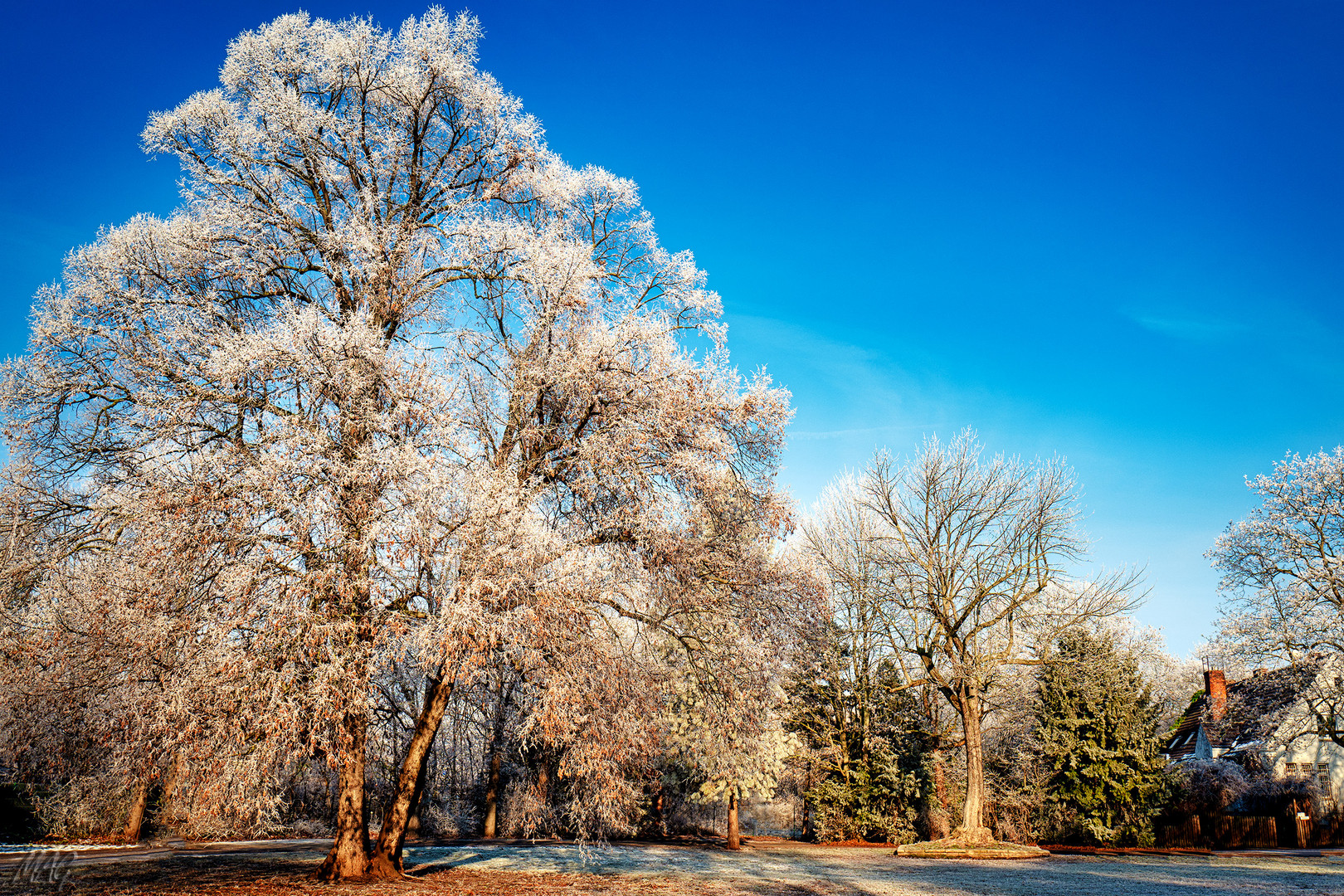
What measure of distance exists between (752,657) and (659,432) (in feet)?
13.3

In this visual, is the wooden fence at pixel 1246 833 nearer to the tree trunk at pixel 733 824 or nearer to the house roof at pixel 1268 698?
the house roof at pixel 1268 698

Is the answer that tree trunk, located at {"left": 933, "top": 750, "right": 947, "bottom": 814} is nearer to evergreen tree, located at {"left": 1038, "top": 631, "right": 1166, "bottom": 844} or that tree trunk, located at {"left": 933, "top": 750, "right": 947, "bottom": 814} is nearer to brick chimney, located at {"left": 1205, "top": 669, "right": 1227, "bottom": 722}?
evergreen tree, located at {"left": 1038, "top": 631, "right": 1166, "bottom": 844}

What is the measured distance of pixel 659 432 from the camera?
484 inches

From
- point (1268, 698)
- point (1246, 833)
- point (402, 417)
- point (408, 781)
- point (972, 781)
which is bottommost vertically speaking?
point (1246, 833)

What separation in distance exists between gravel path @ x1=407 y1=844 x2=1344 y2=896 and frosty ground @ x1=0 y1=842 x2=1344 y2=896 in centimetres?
3

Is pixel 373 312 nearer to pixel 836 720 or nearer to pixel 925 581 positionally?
pixel 925 581

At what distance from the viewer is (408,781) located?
1292 centimetres

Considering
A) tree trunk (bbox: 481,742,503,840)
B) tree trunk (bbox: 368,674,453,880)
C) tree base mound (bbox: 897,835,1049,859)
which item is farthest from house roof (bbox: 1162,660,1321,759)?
tree trunk (bbox: 481,742,503,840)

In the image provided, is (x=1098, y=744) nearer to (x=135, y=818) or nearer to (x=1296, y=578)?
(x=1296, y=578)

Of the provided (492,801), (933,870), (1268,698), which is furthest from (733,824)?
(1268,698)

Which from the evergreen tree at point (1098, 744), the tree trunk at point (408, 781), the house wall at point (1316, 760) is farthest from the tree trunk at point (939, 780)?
the tree trunk at point (408, 781)

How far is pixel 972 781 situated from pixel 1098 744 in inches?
Answer: 306

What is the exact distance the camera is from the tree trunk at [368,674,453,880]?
12.7m

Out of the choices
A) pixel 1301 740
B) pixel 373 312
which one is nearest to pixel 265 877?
pixel 373 312
